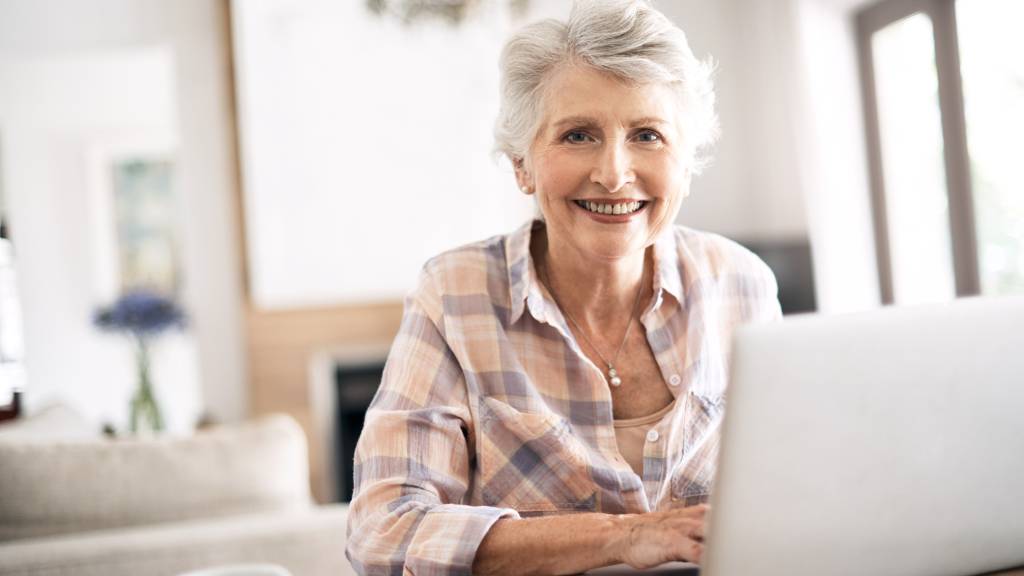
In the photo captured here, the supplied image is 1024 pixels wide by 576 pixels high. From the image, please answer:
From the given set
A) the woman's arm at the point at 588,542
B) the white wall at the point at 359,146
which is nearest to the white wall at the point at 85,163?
the white wall at the point at 359,146

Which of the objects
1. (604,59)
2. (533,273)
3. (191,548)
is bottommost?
(191,548)

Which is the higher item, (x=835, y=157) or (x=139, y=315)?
(x=835, y=157)

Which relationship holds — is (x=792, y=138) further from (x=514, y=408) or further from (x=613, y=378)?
(x=514, y=408)

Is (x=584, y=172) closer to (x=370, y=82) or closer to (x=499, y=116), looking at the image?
(x=499, y=116)

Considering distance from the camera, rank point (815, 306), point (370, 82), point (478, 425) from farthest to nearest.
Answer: point (370, 82) → point (815, 306) → point (478, 425)

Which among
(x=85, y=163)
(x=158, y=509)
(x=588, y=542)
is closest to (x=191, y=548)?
(x=158, y=509)

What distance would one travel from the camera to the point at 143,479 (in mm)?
1519

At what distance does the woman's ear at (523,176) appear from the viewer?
1.26 m

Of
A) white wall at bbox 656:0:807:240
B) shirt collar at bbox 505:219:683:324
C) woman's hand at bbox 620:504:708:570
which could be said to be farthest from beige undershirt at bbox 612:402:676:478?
white wall at bbox 656:0:807:240

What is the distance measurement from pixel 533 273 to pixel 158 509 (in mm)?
775

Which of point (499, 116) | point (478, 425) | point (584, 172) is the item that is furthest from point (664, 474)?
point (499, 116)

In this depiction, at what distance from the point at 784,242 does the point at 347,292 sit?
6.39 ft

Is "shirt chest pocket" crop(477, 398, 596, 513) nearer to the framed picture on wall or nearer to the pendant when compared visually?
the pendant

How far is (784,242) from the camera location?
4008 millimetres
